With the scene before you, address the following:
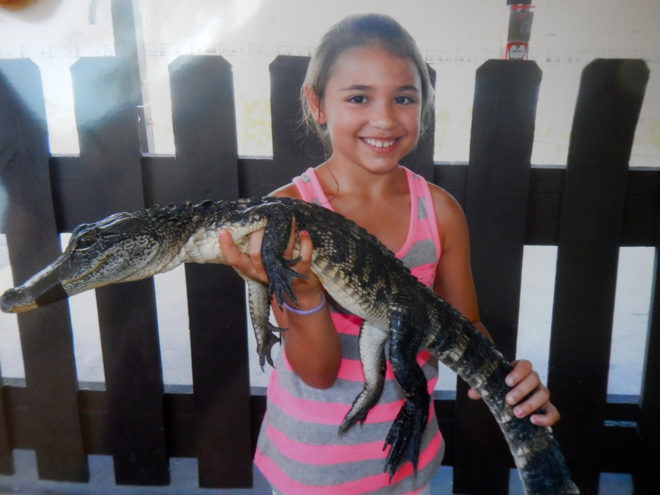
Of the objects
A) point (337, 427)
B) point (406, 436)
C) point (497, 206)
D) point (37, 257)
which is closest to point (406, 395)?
point (406, 436)

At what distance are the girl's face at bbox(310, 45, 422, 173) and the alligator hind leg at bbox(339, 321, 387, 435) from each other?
0.46m

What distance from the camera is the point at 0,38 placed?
2.09m

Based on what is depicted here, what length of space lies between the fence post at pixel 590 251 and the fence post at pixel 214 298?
123 centimetres

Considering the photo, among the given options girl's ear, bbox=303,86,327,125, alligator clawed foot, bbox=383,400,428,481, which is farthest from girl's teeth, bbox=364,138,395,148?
alligator clawed foot, bbox=383,400,428,481

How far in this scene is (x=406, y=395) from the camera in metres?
1.40

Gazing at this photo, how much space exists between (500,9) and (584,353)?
1829mm

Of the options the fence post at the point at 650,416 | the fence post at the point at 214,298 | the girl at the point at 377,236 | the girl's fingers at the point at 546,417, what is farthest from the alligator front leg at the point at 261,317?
the fence post at the point at 650,416

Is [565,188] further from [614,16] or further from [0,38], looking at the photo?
[0,38]

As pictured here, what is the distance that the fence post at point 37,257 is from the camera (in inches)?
79.4

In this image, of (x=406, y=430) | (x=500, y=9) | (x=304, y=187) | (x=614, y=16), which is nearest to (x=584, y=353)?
(x=406, y=430)

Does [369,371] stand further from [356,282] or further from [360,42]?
[360,42]

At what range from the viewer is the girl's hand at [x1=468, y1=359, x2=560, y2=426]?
4.44 ft

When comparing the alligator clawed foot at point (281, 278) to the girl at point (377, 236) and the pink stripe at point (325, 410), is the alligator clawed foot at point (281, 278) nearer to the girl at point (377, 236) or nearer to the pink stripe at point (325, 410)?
the girl at point (377, 236)

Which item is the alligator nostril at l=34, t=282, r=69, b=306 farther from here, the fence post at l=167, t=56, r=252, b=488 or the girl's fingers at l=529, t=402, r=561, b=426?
the girl's fingers at l=529, t=402, r=561, b=426
